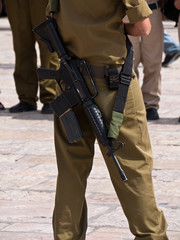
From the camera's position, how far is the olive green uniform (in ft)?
11.0

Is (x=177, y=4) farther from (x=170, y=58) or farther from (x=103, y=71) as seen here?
(x=170, y=58)

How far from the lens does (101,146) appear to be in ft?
11.5

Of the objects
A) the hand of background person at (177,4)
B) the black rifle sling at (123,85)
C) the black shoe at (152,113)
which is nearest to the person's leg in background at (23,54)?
the black shoe at (152,113)

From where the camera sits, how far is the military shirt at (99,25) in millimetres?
3330

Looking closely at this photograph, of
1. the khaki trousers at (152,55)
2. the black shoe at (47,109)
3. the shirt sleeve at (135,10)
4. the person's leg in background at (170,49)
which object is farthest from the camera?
the person's leg in background at (170,49)

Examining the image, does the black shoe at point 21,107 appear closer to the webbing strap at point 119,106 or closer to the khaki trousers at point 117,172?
the khaki trousers at point 117,172

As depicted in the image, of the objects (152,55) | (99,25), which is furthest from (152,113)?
(99,25)

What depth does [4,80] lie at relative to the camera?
952cm

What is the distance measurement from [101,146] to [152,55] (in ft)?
11.9

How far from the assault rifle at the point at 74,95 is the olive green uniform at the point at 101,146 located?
0.13 ft

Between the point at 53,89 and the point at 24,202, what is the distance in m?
2.75

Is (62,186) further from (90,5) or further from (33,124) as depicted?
(33,124)

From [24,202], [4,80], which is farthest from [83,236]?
[4,80]

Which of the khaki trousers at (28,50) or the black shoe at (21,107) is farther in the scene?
the black shoe at (21,107)
